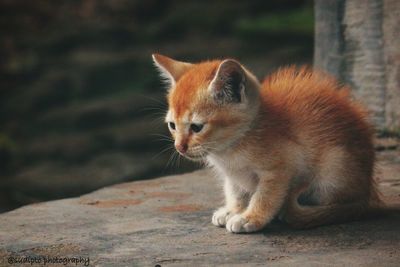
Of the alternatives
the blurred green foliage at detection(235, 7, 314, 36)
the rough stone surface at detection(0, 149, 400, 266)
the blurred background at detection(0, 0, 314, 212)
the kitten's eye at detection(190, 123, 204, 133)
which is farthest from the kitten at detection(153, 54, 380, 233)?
the blurred green foliage at detection(235, 7, 314, 36)

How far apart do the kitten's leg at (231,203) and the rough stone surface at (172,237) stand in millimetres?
81

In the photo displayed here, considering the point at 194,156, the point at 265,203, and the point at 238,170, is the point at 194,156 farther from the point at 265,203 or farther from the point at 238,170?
the point at 265,203

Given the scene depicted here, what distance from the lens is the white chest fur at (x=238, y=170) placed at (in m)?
4.18

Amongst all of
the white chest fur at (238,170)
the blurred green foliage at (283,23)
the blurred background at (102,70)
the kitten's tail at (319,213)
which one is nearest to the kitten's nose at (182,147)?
the white chest fur at (238,170)

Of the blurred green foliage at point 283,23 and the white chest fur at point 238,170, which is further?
the blurred green foliage at point 283,23

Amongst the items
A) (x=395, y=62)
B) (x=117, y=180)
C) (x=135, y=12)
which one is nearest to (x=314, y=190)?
(x=395, y=62)

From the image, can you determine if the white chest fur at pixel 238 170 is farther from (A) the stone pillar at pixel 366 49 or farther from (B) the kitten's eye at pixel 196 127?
(A) the stone pillar at pixel 366 49

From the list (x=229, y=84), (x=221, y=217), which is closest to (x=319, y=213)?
(x=221, y=217)

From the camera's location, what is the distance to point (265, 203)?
4160 mm

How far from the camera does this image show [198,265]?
12.0ft

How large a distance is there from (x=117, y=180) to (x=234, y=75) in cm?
434

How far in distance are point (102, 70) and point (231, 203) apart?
21.0ft

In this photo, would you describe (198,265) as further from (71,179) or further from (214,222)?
(71,179)

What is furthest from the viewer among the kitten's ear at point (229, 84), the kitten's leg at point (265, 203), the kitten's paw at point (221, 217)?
the kitten's paw at point (221, 217)
